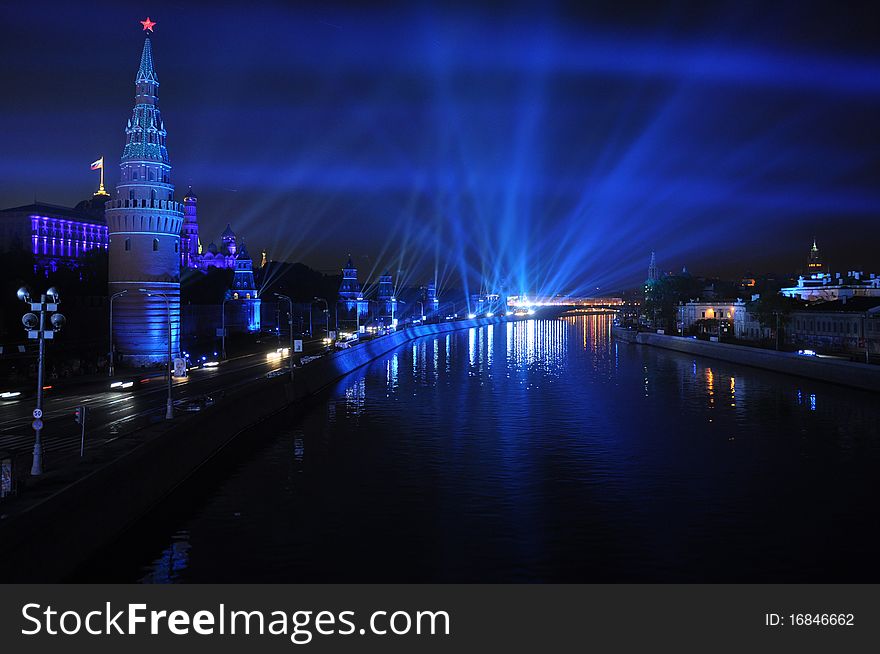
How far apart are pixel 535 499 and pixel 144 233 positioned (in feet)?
174

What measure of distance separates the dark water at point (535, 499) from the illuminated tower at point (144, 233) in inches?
821

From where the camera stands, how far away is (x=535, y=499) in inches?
1182

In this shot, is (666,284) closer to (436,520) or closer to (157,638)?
(436,520)

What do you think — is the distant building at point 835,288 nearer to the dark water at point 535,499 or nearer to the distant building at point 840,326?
the distant building at point 840,326

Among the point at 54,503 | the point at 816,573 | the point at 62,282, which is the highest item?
the point at 62,282

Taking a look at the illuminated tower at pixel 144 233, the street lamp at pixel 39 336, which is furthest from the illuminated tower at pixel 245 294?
the street lamp at pixel 39 336

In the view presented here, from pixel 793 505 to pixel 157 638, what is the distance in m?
22.0

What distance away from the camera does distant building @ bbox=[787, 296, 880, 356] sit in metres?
88.9

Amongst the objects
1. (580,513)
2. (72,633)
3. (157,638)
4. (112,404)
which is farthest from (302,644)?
(112,404)

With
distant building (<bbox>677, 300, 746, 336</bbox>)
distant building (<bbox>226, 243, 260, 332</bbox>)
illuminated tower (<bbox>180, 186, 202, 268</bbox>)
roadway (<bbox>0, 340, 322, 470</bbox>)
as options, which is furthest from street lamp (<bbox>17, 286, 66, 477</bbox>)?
illuminated tower (<bbox>180, 186, 202, 268</bbox>)

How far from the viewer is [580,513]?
28.1 m

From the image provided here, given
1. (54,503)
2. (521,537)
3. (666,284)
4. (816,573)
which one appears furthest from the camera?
(666,284)

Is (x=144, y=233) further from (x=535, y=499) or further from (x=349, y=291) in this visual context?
(x=349, y=291)

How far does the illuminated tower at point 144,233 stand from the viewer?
70688 mm
